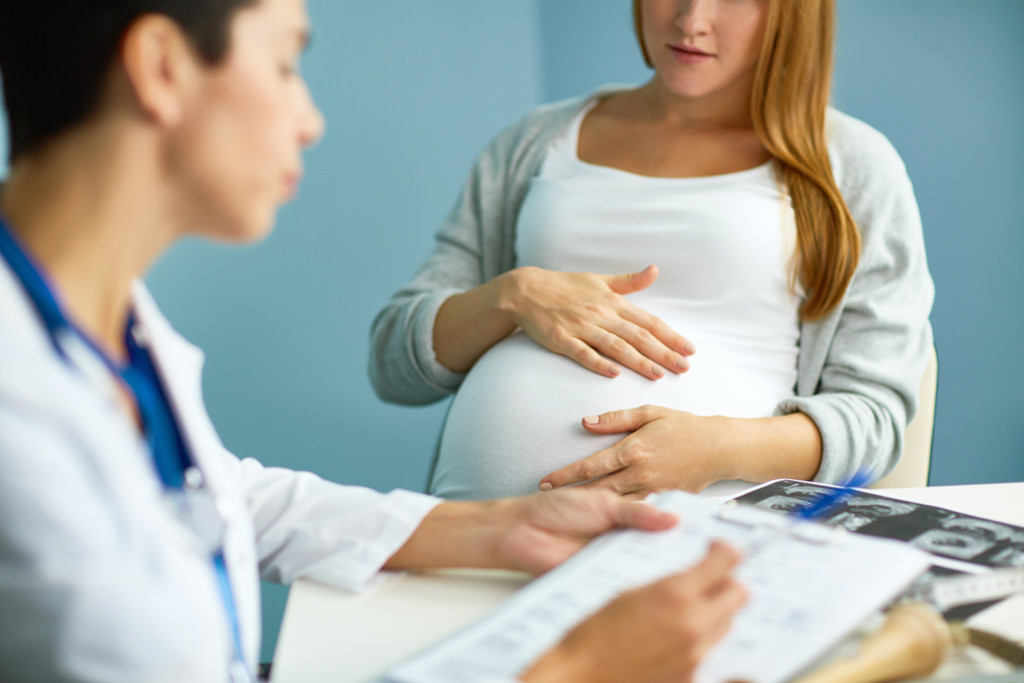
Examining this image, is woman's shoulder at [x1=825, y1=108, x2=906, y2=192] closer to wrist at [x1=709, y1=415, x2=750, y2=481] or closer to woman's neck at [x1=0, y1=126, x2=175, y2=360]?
wrist at [x1=709, y1=415, x2=750, y2=481]

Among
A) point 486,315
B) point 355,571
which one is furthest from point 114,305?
point 486,315

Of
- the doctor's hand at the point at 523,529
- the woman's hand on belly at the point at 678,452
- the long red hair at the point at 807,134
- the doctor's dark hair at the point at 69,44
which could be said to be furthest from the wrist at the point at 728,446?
the doctor's dark hair at the point at 69,44

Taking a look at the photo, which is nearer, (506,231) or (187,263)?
(506,231)

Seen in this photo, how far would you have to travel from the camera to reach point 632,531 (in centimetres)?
72

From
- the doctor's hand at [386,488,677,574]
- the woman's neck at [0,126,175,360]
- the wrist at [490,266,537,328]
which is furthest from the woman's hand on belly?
the woman's neck at [0,126,175,360]

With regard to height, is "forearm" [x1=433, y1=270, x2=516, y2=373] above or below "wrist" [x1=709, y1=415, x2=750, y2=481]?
above

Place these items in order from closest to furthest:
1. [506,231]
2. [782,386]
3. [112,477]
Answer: [112,477] < [782,386] < [506,231]

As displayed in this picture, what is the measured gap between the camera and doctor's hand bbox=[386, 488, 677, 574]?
732 mm

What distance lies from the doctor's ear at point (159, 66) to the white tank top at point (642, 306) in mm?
708

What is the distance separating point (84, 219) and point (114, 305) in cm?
7

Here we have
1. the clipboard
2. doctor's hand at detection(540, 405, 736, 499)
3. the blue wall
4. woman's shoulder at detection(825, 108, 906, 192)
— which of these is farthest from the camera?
the blue wall

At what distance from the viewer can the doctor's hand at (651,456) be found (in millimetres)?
1076

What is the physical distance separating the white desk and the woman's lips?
2.75 feet

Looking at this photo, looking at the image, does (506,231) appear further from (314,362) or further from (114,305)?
(114,305)
